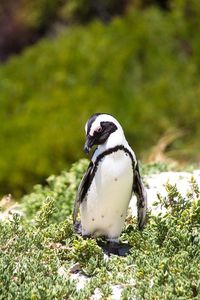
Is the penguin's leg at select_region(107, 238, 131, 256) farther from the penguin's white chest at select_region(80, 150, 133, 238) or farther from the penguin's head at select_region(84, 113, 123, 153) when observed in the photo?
the penguin's head at select_region(84, 113, 123, 153)

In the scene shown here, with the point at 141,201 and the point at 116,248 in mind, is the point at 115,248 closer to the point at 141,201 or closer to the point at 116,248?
the point at 116,248

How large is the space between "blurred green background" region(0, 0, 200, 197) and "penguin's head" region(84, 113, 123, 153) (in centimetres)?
481

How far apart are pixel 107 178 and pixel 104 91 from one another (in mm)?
6445

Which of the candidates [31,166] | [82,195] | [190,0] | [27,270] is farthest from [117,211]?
[190,0]

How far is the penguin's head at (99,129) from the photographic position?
4.49 metres

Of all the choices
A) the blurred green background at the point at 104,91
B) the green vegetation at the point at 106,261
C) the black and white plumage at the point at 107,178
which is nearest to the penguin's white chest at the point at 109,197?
the black and white plumage at the point at 107,178

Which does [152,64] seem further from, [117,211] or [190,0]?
[117,211]

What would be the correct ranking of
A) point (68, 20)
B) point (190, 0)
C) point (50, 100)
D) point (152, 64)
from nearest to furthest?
point (50, 100), point (152, 64), point (190, 0), point (68, 20)

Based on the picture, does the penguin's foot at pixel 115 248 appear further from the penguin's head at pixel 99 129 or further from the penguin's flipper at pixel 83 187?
the penguin's head at pixel 99 129

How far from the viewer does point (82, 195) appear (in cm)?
462

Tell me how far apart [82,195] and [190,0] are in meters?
8.75

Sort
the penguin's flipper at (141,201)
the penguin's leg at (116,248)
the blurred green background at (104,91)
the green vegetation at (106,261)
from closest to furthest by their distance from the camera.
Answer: the green vegetation at (106,261) → the penguin's leg at (116,248) → the penguin's flipper at (141,201) → the blurred green background at (104,91)

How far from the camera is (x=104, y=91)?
10.9 meters

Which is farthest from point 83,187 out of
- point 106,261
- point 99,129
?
point 106,261
